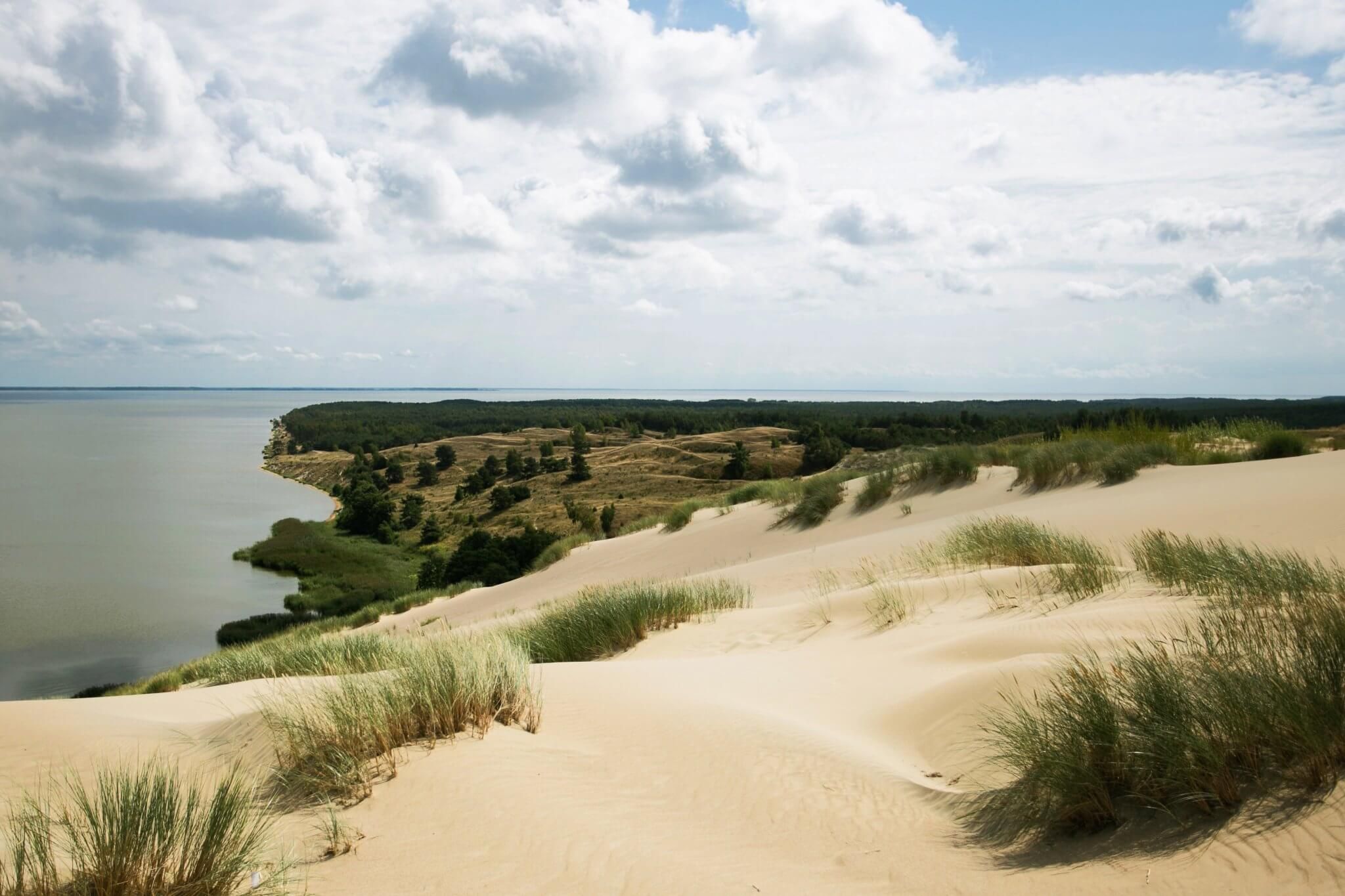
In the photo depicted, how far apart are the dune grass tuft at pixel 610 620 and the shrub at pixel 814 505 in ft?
26.4

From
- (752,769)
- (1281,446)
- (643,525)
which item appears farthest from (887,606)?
(643,525)

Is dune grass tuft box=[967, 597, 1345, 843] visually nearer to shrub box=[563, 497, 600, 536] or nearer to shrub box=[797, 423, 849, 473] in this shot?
shrub box=[563, 497, 600, 536]

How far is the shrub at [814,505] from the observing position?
1838cm

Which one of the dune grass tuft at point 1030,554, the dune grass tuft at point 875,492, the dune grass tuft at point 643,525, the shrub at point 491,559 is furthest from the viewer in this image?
the shrub at point 491,559

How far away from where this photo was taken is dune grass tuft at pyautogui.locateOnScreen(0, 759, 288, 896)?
2680 mm

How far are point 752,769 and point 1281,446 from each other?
16.6 metres

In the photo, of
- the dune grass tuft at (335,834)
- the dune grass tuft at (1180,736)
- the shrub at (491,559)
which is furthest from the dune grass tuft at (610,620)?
the shrub at (491,559)

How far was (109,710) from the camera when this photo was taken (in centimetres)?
634

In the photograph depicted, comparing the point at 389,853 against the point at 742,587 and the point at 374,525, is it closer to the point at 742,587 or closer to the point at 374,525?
the point at 742,587

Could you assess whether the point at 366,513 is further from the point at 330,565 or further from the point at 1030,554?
the point at 1030,554

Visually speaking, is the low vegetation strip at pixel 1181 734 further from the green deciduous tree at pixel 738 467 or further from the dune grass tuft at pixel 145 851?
the green deciduous tree at pixel 738 467

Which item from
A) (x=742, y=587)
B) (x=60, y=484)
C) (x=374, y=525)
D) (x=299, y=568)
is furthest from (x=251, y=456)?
(x=742, y=587)

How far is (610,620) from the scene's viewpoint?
29.5ft

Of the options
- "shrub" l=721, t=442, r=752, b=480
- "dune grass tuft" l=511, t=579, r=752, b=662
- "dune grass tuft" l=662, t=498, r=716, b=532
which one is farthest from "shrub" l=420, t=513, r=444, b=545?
"dune grass tuft" l=511, t=579, r=752, b=662
